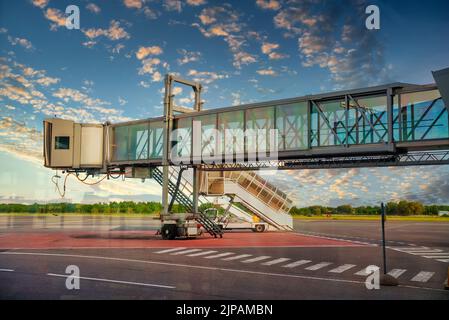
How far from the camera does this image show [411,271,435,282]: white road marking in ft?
55.5

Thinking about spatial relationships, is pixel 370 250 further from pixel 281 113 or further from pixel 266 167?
pixel 281 113

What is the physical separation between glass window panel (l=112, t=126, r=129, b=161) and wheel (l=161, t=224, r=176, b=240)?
23.8ft

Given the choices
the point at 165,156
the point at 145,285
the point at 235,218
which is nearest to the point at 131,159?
the point at 165,156

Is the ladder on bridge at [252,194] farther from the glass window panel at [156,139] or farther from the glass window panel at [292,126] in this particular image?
the glass window panel at [292,126]

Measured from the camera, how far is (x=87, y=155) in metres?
37.2

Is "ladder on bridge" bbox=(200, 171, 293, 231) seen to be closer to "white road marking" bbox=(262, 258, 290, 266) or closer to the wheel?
the wheel

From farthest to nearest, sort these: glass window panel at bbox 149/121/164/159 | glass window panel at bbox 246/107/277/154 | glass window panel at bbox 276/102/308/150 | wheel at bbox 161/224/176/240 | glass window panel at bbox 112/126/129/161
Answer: glass window panel at bbox 112/126/129/161, glass window panel at bbox 149/121/164/159, wheel at bbox 161/224/176/240, glass window panel at bbox 246/107/277/154, glass window panel at bbox 276/102/308/150

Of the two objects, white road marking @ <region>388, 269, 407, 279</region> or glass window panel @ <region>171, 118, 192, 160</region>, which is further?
glass window panel @ <region>171, 118, 192, 160</region>

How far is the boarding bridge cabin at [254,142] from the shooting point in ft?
75.3

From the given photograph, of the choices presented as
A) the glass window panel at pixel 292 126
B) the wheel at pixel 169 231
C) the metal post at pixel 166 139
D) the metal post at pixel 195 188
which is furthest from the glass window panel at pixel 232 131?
the wheel at pixel 169 231

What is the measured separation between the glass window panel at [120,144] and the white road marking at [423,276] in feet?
83.5

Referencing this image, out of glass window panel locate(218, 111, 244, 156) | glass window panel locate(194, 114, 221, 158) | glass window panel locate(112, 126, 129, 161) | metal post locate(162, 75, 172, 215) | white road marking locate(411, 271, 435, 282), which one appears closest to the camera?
white road marking locate(411, 271, 435, 282)

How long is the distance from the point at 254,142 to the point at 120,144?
14380 mm

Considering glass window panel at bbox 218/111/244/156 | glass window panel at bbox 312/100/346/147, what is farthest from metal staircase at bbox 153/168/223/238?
glass window panel at bbox 312/100/346/147
